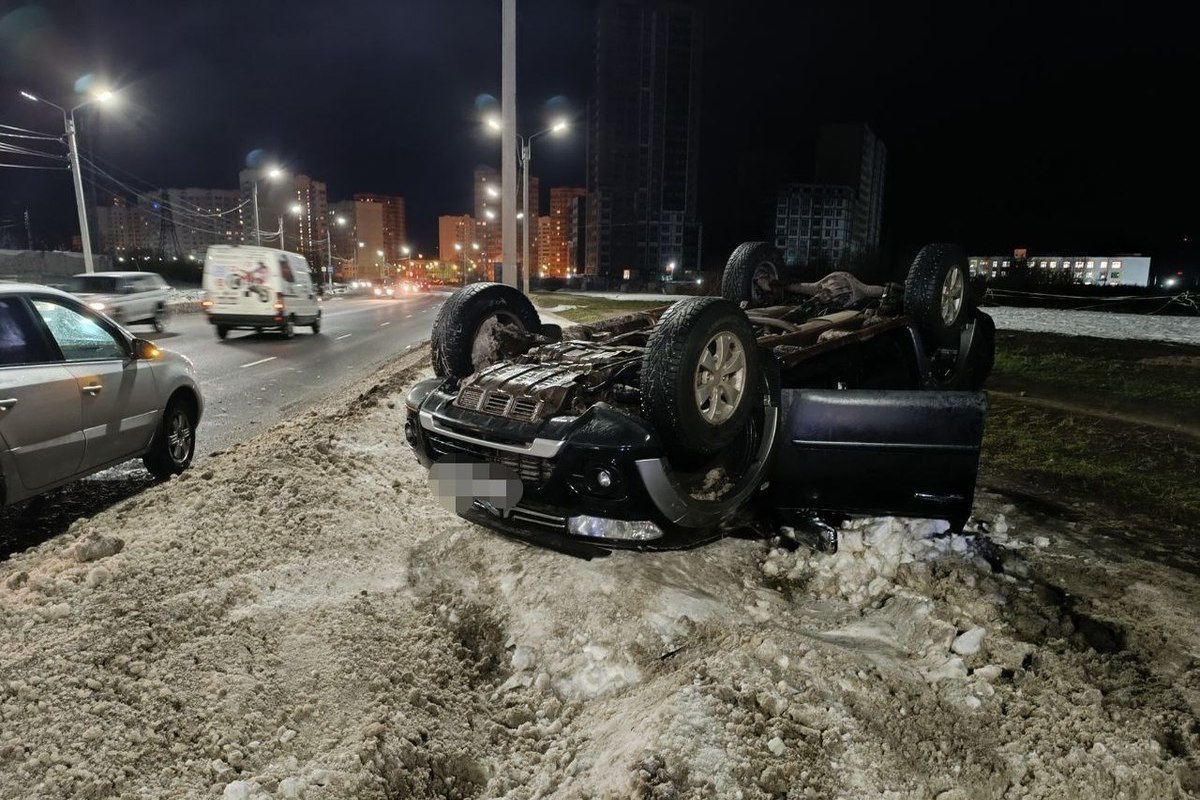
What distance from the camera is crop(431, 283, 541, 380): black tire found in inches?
181

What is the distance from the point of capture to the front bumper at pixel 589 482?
3197 mm

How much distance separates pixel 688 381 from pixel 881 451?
1110mm

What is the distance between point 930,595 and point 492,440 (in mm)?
2225

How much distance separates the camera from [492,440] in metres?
3.47

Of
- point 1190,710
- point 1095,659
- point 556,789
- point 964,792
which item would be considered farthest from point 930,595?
point 556,789

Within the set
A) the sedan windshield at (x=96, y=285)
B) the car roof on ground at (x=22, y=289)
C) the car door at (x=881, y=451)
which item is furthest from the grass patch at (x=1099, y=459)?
the sedan windshield at (x=96, y=285)

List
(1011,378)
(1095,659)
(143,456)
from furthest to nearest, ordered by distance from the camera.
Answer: (1011,378) < (143,456) < (1095,659)

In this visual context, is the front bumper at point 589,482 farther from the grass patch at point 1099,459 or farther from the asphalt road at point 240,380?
the grass patch at point 1099,459

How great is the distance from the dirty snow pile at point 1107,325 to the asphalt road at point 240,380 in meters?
15.4

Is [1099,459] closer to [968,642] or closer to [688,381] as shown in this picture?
[968,642]

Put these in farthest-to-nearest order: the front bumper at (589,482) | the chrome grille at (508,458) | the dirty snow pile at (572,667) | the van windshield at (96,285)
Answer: the van windshield at (96,285)
the chrome grille at (508,458)
the front bumper at (589,482)
the dirty snow pile at (572,667)

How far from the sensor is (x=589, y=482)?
127 inches

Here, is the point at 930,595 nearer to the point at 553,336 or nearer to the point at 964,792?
the point at 964,792

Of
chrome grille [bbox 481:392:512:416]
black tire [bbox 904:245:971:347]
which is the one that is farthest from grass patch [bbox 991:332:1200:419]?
chrome grille [bbox 481:392:512:416]
